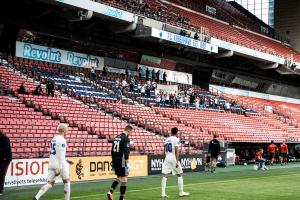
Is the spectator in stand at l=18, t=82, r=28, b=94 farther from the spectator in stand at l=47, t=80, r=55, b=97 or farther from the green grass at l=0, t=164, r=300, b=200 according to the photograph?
the green grass at l=0, t=164, r=300, b=200

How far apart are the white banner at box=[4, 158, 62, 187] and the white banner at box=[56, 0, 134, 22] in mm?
12886

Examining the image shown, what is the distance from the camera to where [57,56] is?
33938 millimetres

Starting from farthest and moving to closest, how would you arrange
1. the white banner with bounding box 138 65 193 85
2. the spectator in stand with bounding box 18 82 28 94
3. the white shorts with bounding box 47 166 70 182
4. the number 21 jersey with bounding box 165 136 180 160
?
the white banner with bounding box 138 65 193 85, the spectator in stand with bounding box 18 82 28 94, the number 21 jersey with bounding box 165 136 180 160, the white shorts with bounding box 47 166 70 182

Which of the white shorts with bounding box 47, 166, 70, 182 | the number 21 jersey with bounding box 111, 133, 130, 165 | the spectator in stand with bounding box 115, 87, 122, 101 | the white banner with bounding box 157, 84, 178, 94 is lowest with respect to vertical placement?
the white shorts with bounding box 47, 166, 70, 182

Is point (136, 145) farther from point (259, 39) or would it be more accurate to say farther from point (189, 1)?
point (259, 39)

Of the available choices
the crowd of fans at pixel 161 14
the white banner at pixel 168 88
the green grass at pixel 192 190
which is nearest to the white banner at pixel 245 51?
the crowd of fans at pixel 161 14

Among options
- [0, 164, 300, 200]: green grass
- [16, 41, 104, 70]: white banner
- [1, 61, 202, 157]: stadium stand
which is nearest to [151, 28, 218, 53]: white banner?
[16, 41, 104, 70]: white banner

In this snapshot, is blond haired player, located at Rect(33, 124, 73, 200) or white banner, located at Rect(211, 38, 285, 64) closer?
blond haired player, located at Rect(33, 124, 73, 200)

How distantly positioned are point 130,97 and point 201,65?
14.6 metres

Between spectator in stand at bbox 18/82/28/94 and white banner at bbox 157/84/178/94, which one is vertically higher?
white banner at bbox 157/84/178/94

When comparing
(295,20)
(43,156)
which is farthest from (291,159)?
(295,20)

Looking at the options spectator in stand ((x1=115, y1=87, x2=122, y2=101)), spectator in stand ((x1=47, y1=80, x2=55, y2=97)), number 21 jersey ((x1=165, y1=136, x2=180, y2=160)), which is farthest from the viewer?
spectator in stand ((x1=115, y1=87, x2=122, y2=101))

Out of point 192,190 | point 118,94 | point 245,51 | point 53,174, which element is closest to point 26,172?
point 192,190

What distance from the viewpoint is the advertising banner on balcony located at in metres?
20.4
